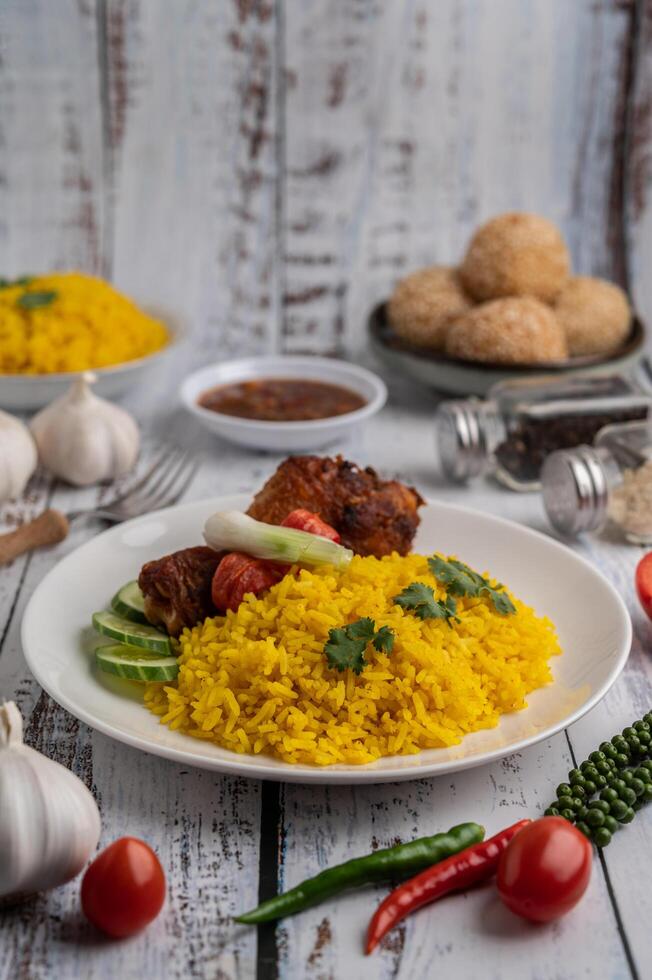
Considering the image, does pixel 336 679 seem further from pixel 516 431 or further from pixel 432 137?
pixel 432 137

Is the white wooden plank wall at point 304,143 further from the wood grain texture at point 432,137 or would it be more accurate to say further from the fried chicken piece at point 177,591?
the fried chicken piece at point 177,591

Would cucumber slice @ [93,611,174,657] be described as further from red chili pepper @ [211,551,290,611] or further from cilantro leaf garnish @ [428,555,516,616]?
cilantro leaf garnish @ [428,555,516,616]

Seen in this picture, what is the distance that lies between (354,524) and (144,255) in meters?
4.03

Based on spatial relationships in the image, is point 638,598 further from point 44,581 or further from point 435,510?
point 44,581

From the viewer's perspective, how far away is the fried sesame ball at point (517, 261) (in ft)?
17.8

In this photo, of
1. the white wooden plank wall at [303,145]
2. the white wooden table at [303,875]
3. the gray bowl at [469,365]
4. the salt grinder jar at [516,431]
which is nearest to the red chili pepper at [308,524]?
the white wooden table at [303,875]

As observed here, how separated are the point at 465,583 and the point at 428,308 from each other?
9.00ft

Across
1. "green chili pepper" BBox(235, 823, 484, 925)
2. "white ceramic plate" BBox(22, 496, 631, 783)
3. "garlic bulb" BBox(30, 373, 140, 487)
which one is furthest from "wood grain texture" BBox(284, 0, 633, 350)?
"green chili pepper" BBox(235, 823, 484, 925)

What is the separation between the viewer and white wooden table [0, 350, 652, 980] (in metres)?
2.28

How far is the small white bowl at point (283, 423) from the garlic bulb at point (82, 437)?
422 mm

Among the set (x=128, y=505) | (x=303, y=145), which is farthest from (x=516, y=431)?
(x=303, y=145)

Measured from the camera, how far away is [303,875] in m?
2.50

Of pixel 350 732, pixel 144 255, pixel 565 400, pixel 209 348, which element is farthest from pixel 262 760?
pixel 144 255

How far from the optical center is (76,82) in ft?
21.6
